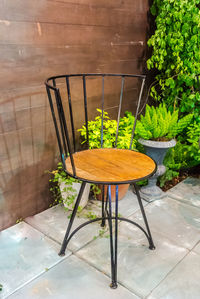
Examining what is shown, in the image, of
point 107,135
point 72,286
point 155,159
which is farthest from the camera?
point 155,159

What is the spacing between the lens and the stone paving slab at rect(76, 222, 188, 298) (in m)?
1.51

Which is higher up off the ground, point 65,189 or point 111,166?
point 111,166

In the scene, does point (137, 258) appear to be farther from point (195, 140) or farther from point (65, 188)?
point (195, 140)

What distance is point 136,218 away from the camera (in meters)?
2.08

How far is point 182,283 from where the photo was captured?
1499 mm

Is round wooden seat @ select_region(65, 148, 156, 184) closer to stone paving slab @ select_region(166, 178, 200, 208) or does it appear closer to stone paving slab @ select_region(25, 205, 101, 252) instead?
stone paving slab @ select_region(25, 205, 101, 252)

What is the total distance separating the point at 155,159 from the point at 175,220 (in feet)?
1.70

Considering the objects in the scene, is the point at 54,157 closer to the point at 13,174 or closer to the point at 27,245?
the point at 13,174

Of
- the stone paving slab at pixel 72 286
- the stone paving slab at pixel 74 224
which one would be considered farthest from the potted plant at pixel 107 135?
the stone paving slab at pixel 72 286

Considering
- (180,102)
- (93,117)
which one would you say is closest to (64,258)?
(93,117)

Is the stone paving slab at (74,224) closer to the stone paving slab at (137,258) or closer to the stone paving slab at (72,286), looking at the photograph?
the stone paving slab at (137,258)

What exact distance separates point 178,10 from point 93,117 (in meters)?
1.13

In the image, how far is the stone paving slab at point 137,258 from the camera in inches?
59.3

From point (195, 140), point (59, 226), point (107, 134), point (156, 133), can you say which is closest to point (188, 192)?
point (195, 140)
